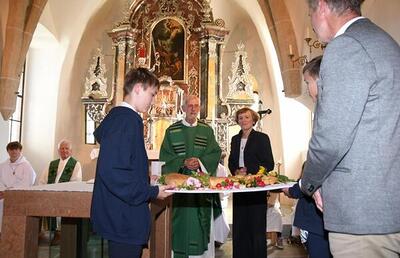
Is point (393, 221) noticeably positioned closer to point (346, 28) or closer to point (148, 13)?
point (346, 28)

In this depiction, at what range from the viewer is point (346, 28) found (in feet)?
5.30

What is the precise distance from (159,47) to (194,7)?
65.8 inches

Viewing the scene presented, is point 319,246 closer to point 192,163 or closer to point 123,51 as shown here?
point 192,163

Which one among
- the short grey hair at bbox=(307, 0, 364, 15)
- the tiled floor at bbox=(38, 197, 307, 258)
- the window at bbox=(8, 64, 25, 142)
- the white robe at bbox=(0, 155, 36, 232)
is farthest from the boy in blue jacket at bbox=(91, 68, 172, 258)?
the window at bbox=(8, 64, 25, 142)

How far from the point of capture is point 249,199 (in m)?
4.19

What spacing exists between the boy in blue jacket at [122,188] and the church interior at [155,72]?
297 inches

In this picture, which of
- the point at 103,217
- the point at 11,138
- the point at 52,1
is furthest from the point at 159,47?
the point at 103,217

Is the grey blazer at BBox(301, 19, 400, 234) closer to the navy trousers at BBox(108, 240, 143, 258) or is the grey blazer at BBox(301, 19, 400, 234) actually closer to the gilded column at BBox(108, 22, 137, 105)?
the navy trousers at BBox(108, 240, 143, 258)

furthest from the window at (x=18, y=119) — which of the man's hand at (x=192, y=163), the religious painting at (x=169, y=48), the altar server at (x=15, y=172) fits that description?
the man's hand at (x=192, y=163)

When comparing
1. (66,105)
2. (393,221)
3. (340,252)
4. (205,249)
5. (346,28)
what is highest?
(66,105)

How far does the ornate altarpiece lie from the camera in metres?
10.7

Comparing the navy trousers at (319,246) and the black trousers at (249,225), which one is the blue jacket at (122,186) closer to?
the navy trousers at (319,246)

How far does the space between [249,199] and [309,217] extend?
185 cm

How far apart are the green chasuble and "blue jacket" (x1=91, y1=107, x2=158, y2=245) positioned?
219 centimetres
